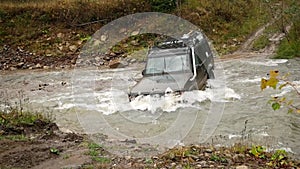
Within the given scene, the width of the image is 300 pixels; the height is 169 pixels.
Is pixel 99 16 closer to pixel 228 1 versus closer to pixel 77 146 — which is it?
pixel 228 1

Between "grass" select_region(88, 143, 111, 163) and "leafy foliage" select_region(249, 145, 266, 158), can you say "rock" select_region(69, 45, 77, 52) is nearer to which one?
"grass" select_region(88, 143, 111, 163)

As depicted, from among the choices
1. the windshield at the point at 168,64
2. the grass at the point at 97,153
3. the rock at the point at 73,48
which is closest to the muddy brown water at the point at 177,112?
the windshield at the point at 168,64

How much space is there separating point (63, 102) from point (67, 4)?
15.9 meters

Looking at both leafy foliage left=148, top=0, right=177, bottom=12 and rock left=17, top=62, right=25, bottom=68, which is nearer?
rock left=17, top=62, right=25, bottom=68

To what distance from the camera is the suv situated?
34.2 feet

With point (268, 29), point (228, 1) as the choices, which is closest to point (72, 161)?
point (268, 29)

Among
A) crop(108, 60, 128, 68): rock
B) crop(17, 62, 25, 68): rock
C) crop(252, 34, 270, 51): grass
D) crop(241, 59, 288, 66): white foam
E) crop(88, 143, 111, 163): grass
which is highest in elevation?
crop(252, 34, 270, 51): grass

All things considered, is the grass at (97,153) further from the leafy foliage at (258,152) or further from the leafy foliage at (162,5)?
the leafy foliage at (162,5)

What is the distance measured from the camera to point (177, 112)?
1070 cm

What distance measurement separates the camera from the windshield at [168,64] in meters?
11.5

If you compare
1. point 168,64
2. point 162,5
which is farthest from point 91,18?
point 168,64

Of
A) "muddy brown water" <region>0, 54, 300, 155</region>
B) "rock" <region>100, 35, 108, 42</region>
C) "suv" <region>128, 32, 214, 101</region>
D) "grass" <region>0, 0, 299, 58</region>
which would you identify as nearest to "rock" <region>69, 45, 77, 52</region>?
"grass" <region>0, 0, 299, 58</region>

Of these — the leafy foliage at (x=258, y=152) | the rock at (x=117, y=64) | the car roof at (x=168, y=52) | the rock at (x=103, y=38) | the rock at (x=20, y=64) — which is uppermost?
the rock at (x=103, y=38)

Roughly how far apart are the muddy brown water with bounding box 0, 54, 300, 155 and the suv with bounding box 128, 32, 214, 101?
266mm
